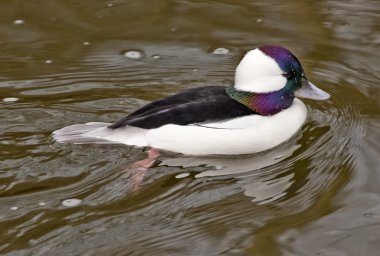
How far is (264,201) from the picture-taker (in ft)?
15.9

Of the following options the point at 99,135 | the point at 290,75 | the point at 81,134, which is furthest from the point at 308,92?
the point at 81,134

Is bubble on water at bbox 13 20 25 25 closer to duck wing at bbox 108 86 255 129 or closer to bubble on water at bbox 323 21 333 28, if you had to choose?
duck wing at bbox 108 86 255 129

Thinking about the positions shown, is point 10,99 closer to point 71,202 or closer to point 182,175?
point 71,202

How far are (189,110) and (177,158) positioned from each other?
0.34 meters

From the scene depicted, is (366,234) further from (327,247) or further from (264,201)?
(264,201)

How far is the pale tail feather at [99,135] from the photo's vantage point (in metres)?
5.25

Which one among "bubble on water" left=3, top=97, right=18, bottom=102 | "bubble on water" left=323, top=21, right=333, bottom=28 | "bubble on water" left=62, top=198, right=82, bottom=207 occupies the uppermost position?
"bubble on water" left=323, top=21, right=333, bottom=28

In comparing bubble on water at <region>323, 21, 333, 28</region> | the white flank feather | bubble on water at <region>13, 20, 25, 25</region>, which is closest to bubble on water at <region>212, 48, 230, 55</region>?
bubble on water at <region>323, 21, 333, 28</region>

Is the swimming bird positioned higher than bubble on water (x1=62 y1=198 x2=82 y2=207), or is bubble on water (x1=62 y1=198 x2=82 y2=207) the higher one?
the swimming bird

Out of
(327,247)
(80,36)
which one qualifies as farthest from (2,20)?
(327,247)

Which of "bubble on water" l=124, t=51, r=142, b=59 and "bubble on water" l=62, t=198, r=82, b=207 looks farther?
"bubble on water" l=124, t=51, r=142, b=59

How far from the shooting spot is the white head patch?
521 cm

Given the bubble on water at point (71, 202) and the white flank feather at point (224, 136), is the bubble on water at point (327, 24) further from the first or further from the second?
the bubble on water at point (71, 202)

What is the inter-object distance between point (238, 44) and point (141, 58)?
78 centimetres
